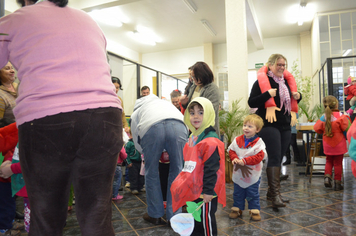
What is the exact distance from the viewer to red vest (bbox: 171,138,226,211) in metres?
1.64

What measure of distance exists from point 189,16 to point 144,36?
2.42 m

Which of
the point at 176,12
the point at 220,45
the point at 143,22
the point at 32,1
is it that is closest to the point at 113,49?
the point at 143,22

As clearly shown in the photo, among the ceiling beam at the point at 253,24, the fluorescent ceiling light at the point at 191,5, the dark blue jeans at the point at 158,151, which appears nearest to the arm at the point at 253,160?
the dark blue jeans at the point at 158,151

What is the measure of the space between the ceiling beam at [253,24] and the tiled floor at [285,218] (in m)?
4.85

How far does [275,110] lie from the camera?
9.18ft

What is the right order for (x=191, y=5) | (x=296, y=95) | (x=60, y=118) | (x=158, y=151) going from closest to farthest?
1. (x=60, y=118)
2. (x=158, y=151)
3. (x=296, y=95)
4. (x=191, y=5)

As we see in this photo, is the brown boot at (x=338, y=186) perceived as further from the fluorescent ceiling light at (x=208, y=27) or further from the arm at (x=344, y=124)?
the fluorescent ceiling light at (x=208, y=27)

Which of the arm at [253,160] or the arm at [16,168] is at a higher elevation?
the arm at [16,168]

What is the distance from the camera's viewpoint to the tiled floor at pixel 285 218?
86.0 inches

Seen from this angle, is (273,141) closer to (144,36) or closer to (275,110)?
(275,110)

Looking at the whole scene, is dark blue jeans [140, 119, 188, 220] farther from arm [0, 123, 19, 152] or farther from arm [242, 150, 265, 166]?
arm [0, 123, 19, 152]

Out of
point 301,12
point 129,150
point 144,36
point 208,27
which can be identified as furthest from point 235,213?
point 144,36

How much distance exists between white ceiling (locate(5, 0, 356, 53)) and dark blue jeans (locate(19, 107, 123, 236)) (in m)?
6.10

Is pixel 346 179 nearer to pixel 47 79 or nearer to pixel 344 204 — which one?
pixel 344 204
